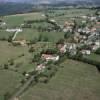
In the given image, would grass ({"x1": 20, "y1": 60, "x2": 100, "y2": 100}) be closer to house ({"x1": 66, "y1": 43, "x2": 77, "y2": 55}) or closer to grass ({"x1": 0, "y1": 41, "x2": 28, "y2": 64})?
house ({"x1": 66, "y1": 43, "x2": 77, "y2": 55})

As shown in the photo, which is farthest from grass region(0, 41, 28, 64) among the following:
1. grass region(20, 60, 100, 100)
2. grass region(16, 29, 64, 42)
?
grass region(20, 60, 100, 100)

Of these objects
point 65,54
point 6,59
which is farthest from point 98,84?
point 6,59

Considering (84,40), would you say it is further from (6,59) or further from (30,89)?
(30,89)

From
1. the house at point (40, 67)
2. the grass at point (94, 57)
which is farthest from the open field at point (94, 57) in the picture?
the house at point (40, 67)

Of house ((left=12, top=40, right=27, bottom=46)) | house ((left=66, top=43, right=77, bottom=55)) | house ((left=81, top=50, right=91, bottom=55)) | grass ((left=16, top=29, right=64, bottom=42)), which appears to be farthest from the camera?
grass ((left=16, top=29, right=64, bottom=42))

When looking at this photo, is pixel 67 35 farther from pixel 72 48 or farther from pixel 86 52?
pixel 86 52

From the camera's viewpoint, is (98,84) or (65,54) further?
(65,54)

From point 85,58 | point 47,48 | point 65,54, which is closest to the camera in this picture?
point 85,58

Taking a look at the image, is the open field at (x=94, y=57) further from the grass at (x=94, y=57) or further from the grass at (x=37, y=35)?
the grass at (x=37, y=35)

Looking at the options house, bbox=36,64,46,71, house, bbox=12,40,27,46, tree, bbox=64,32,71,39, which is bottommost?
tree, bbox=64,32,71,39
